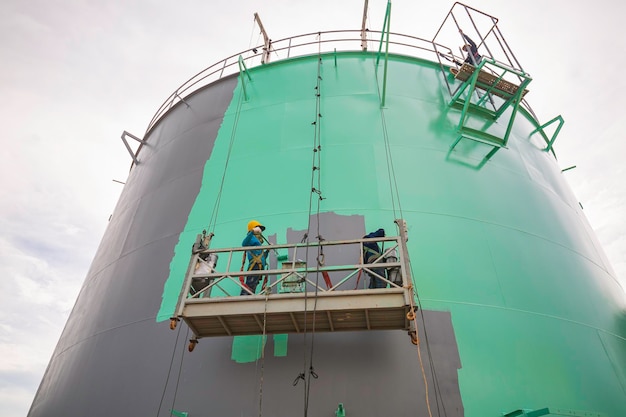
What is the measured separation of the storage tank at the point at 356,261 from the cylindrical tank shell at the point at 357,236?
0.13ft

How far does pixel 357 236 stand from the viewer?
7.90 metres

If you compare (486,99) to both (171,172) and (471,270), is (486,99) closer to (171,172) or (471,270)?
(471,270)

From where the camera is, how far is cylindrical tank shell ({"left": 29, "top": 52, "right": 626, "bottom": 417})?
6484 millimetres

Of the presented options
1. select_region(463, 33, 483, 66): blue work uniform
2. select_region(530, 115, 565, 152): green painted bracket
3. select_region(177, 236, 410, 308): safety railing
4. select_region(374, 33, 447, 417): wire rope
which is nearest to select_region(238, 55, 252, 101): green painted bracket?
select_region(374, 33, 447, 417): wire rope

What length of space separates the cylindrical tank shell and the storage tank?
0.04 metres

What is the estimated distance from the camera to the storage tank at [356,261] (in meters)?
6.36

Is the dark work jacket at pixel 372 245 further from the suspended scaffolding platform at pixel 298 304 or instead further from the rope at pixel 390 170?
the rope at pixel 390 170

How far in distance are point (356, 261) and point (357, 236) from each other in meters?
0.52

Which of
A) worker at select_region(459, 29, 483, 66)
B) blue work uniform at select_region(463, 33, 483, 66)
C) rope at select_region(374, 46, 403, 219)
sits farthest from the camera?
blue work uniform at select_region(463, 33, 483, 66)

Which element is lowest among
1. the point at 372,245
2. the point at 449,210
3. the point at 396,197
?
the point at 372,245

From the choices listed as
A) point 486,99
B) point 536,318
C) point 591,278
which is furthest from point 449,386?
point 486,99

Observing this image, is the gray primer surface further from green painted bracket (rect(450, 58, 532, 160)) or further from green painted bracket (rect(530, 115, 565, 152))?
green painted bracket (rect(530, 115, 565, 152))

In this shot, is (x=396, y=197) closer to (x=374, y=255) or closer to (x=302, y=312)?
(x=374, y=255)

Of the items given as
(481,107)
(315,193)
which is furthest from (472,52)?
(315,193)
